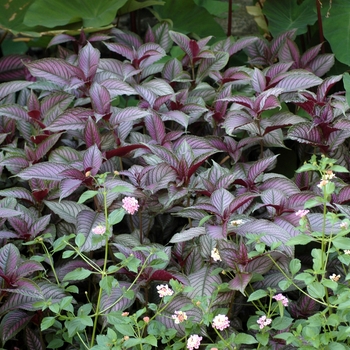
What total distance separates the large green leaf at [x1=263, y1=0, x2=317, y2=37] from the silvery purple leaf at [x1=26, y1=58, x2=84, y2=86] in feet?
2.80

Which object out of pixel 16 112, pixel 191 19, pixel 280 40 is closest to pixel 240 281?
pixel 16 112

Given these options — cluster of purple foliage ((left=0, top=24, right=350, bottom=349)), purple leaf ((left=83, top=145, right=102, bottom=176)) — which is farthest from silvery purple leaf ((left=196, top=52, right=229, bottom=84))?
purple leaf ((left=83, top=145, right=102, bottom=176))

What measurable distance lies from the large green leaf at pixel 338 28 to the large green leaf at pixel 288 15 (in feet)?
0.23

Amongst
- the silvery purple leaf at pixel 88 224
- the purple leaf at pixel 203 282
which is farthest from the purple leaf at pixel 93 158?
the purple leaf at pixel 203 282

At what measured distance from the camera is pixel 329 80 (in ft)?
5.82

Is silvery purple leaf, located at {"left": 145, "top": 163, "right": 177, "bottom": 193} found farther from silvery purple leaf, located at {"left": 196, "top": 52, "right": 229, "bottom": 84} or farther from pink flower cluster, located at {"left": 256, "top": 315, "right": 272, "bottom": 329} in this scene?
silvery purple leaf, located at {"left": 196, "top": 52, "right": 229, "bottom": 84}

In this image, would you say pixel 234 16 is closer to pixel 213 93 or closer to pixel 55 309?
pixel 213 93

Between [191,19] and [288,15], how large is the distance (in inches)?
16.2

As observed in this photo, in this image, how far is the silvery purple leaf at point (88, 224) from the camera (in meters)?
1.36

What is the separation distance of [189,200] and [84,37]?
892 millimetres

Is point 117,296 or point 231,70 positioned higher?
point 231,70

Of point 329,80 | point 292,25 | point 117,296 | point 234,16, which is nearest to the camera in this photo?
point 117,296

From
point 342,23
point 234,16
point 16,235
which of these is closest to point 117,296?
point 16,235

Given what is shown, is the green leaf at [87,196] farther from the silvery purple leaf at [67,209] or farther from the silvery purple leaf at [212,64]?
the silvery purple leaf at [212,64]
